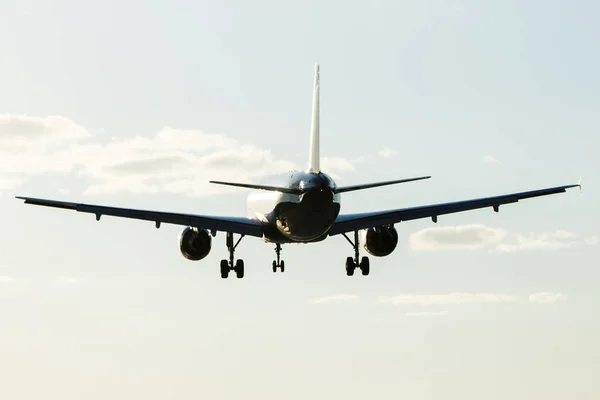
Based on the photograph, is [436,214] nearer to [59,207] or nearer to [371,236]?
[371,236]

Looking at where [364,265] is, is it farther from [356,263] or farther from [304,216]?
[304,216]

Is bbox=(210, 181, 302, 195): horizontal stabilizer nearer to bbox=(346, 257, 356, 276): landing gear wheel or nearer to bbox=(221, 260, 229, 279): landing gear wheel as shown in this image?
bbox=(221, 260, 229, 279): landing gear wheel

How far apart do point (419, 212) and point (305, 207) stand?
903cm

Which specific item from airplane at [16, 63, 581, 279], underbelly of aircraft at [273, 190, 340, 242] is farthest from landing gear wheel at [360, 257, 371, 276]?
underbelly of aircraft at [273, 190, 340, 242]

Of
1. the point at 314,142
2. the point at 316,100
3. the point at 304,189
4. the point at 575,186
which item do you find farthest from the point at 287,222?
the point at 575,186

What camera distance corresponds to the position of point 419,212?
51469 millimetres

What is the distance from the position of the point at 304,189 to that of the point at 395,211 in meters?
8.71

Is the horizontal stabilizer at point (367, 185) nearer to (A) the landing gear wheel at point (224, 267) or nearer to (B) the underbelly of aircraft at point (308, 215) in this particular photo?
(B) the underbelly of aircraft at point (308, 215)

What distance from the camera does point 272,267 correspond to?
184 ft

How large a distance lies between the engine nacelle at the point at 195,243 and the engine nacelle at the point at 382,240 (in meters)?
9.14

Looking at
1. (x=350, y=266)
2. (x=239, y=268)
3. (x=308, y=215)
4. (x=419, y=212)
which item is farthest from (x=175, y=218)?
(x=419, y=212)

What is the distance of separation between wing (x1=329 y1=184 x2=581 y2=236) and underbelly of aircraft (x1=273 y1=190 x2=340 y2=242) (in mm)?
4786

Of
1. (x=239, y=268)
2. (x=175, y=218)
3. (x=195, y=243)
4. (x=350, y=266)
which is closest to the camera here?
(x=175, y=218)

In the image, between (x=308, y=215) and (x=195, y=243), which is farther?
(x=195, y=243)
